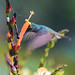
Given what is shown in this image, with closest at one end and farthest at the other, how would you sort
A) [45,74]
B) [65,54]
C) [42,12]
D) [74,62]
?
1. [45,74]
2. [74,62]
3. [65,54]
4. [42,12]

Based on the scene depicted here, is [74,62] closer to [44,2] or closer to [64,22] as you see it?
[64,22]

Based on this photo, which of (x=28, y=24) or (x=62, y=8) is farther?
(x=62, y=8)

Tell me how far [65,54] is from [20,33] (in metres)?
3.19

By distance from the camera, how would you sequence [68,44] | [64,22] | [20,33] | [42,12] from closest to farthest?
[20,33] < [68,44] < [64,22] < [42,12]

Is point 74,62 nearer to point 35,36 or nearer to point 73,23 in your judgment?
point 73,23

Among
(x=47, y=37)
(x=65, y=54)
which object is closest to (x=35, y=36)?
(x=47, y=37)

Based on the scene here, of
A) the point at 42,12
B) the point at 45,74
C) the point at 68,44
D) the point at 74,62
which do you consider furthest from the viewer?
the point at 42,12

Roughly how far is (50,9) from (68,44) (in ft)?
4.48

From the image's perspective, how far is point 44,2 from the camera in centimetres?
532

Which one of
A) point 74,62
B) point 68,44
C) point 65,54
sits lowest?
point 74,62

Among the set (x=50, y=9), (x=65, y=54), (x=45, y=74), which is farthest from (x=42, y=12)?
(x=45, y=74)

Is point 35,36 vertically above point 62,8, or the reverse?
point 62,8

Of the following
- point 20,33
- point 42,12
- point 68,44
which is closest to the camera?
point 20,33

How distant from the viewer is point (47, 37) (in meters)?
0.83
